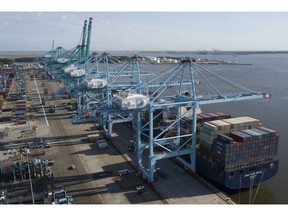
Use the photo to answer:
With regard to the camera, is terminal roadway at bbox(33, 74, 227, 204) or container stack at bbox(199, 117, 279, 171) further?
container stack at bbox(199, 117, 279, 171)

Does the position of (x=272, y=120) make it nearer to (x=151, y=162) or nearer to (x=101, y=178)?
(x=151, y=162)

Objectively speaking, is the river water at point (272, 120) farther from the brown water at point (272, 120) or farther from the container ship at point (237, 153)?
the container ship at point (237, 153)

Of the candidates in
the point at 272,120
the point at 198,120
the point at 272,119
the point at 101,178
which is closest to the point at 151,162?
the point at 101,178

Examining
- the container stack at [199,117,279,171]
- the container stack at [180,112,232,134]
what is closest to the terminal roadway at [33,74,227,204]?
the container stack at [199,117,279,171]

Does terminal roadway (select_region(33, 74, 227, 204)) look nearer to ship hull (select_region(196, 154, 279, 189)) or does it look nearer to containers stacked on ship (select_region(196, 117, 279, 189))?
ship hull (select_region(196, 154, 279, 189))

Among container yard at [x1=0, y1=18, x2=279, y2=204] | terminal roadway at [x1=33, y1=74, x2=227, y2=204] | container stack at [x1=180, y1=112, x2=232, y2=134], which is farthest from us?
container stack at [x1=180, y1=112, x2=232, y2=134]

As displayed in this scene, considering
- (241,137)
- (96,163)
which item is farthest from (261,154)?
(96,163)

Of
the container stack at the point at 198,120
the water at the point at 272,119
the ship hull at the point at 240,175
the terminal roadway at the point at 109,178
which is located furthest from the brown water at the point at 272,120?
the container stack at the point at 198,120

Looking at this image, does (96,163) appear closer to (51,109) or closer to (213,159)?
(213,159)
